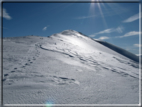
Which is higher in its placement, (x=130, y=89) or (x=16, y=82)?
(x=16, y=82)

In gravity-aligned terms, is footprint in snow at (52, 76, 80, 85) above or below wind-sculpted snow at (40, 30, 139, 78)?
below

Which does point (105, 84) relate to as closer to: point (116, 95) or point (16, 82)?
point (116, 95)

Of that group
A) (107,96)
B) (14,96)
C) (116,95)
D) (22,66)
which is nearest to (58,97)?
(14,96)

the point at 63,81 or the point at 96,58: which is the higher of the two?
the point at 96,58

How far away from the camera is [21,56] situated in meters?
3.57

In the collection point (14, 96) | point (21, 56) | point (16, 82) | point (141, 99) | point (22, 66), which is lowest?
point (141, 99)

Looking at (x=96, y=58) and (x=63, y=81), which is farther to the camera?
(x=96, y=58)

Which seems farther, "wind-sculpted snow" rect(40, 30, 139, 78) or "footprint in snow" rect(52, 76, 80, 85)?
"wind-sculpted snow" rect(40, 30, 139, 78)

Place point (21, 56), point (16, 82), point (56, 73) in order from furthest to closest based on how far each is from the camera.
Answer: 1. point (21, 56)
2. point (56, 73)
3. point (16, 82)

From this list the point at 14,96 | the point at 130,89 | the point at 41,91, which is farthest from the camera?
the point at 130,89

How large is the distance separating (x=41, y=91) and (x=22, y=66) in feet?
4.04

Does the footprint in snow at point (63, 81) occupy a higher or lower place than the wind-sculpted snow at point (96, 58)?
lower

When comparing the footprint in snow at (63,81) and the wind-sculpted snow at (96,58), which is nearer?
the footprint in snow at (63,81)

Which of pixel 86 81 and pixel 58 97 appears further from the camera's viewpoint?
pixel 86 81
